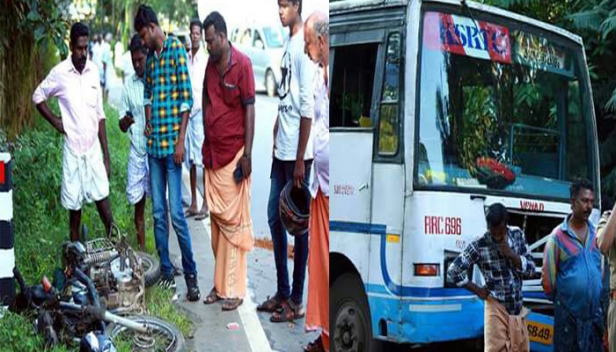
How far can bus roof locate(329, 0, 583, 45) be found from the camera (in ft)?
5.25

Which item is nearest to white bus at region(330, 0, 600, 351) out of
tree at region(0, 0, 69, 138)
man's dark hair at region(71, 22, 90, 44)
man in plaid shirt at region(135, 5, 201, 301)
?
man in plaid shirt at region(135, 5, 201, 301)

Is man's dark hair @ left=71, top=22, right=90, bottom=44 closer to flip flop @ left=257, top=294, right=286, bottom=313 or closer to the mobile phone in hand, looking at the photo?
the mobile phone in hand

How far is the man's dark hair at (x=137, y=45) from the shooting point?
2.13 meters

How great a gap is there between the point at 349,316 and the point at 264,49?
0.57 m

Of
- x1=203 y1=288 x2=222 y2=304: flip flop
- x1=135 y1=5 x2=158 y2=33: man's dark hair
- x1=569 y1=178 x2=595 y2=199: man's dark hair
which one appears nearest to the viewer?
x1=569 y1=178 x2=595 y2=199: man's dark hair

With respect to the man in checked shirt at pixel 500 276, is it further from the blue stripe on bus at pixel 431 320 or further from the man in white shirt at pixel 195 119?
the man in white shirt at pixel 195 119

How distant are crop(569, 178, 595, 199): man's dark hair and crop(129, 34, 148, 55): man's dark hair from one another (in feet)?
3.53

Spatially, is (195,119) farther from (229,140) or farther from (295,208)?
(295,208)

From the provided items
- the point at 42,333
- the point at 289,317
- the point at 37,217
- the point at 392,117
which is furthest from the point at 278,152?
the point at 37,217

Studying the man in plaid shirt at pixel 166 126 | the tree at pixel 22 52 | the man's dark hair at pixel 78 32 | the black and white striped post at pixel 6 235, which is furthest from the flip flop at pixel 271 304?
the tree at pixel 22 52

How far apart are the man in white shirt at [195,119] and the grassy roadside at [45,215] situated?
0.27m

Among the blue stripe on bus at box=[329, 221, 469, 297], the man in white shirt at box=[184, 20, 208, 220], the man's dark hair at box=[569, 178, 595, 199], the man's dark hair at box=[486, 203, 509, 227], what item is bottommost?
the blue stripe on bus at box=[329, 221, 469, 297]

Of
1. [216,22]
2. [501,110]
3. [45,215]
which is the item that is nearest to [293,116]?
[216,22]

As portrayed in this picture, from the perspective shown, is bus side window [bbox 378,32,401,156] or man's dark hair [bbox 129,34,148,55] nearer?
bus side window [bbox 378,32,401,156]
